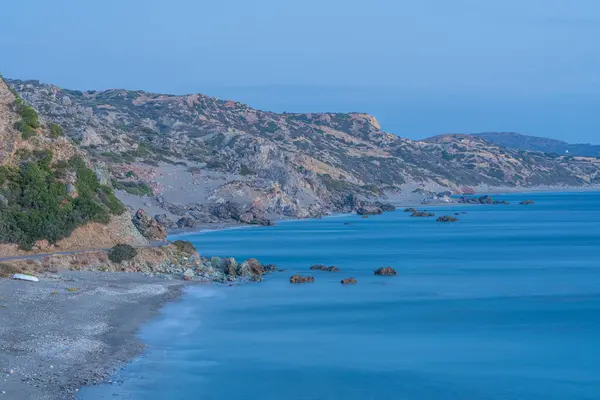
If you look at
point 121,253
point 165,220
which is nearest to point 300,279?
point 121,253

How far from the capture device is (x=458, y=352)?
1047 inches

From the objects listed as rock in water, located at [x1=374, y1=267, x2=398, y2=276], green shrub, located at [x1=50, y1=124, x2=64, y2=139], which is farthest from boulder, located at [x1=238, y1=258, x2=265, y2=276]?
green shrub, located at [x1=50, y1=124, x2=64, y2=139]

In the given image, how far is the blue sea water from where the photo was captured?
22047 millimetres

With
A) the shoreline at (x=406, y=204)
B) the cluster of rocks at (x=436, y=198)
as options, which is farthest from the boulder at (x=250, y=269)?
the cluster of rocks at (x=436, y=198)

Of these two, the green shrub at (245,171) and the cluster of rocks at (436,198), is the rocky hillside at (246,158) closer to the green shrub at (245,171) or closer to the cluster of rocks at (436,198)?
the green shrub at (245,171)

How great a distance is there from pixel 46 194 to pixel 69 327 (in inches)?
618

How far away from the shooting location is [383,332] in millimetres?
29953

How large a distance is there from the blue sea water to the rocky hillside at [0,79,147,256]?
659cm

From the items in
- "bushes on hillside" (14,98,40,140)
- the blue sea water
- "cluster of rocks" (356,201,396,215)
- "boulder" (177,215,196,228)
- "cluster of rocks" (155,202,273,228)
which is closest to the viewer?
the blue sea water

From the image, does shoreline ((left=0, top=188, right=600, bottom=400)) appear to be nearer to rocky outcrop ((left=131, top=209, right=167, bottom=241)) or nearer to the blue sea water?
the blue sea water

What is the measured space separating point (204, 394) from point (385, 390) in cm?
430

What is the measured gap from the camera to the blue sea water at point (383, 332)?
72.3ft

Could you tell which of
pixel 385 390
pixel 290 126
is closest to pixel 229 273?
pixel 385 390

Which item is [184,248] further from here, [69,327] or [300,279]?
[69,327]
